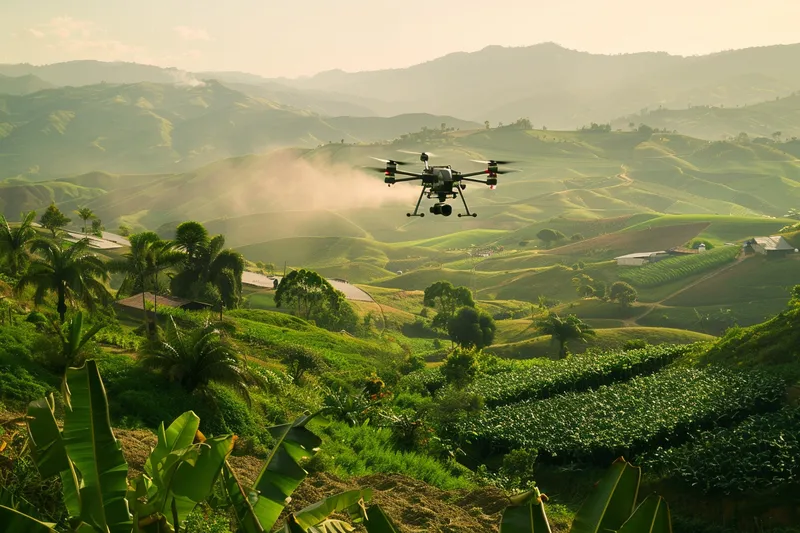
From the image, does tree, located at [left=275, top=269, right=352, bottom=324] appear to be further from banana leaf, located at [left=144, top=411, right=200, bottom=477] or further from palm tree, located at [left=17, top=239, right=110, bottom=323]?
banana leaf, located at [left=144, top=411, right=200, bottom=477]

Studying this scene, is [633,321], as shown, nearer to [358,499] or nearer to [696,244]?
[696,244]

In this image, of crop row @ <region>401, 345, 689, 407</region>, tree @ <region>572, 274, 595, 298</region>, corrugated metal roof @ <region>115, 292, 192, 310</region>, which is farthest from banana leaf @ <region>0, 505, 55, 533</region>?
tree @ <region>572, 274, 595, 298</region>

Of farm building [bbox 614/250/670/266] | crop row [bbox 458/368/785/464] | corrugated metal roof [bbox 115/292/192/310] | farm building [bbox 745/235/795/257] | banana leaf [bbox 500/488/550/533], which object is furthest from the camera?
farm building [bbox 614/250/670/266]

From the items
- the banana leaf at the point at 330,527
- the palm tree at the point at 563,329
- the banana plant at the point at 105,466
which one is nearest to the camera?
the banana plant at the point at 105,466

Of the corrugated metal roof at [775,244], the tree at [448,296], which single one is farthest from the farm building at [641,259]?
the tree at [448,296]

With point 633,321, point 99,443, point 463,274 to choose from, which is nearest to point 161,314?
point 99,443

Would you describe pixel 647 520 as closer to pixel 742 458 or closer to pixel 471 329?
pixel 742 458

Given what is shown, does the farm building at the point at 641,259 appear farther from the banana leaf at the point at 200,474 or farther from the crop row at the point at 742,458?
the banana leaf at the point at 200,474
